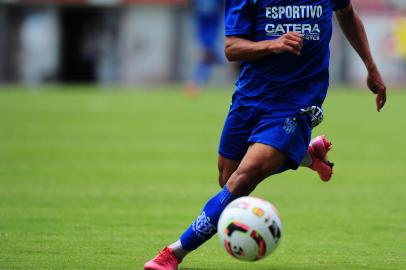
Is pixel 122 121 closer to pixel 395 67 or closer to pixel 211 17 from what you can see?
pixel 211 17

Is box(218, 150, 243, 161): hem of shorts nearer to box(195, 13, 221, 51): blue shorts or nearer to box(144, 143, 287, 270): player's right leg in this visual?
box(144, 143, 287, 270): player's right leg

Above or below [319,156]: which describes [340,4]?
above

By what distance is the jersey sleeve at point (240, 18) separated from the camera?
7.41m

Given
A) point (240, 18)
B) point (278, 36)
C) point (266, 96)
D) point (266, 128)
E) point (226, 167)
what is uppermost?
point (240, 18)

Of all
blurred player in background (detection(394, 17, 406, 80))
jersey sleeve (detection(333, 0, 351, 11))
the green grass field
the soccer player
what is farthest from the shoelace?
blurred player in background (detection(394, 17, 406, 80))

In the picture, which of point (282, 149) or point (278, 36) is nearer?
point (282, 149)

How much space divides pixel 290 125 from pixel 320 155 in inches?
53.4

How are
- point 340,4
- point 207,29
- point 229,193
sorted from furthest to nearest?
point 207,29, point 340,4, point 229,193

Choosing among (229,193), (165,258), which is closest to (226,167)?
(229,193)

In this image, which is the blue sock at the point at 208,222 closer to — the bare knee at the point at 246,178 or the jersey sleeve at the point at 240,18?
the bare knee at the point at 246,178

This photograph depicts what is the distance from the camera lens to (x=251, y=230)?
6.80 m

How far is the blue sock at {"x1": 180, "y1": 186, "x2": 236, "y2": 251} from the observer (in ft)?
24.1

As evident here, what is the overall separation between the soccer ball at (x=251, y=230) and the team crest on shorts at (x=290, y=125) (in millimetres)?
686

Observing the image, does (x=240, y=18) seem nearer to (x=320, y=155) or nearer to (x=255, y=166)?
(x=255, y=166)
